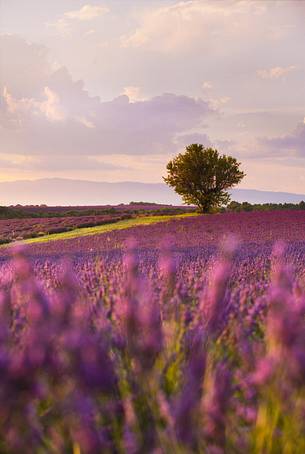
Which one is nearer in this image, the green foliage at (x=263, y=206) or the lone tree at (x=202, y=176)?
the lone tree at (x=202, y=176)

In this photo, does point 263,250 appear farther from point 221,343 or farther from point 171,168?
point 171,168

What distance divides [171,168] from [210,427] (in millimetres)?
32308

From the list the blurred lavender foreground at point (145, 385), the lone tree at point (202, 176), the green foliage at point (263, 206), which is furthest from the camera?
the green foliage at point (263, 206)

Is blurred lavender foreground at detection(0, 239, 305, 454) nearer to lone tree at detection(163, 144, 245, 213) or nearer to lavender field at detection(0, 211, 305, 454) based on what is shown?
lavender field at detection(0, 211, 305, 454)

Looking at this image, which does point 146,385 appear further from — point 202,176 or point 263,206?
point 263,206

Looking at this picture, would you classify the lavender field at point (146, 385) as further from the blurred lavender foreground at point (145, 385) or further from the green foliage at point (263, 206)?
the green foliage at point (263, 206)

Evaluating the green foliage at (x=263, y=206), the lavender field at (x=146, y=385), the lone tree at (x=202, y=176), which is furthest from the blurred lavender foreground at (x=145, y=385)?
the green foliage at (x=263, y=206)

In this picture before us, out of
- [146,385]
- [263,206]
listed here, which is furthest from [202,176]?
[146,385]

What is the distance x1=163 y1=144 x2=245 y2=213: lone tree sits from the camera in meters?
33.1

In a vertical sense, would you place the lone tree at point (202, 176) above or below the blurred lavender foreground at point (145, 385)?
above

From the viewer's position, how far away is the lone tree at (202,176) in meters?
33.1

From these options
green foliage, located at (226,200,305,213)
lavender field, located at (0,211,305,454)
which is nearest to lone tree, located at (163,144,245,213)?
green foliage, located at (226,200,305,213)

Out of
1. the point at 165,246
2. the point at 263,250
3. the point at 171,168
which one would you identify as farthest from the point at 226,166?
the point at 165,246

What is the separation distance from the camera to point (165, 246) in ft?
10.3
